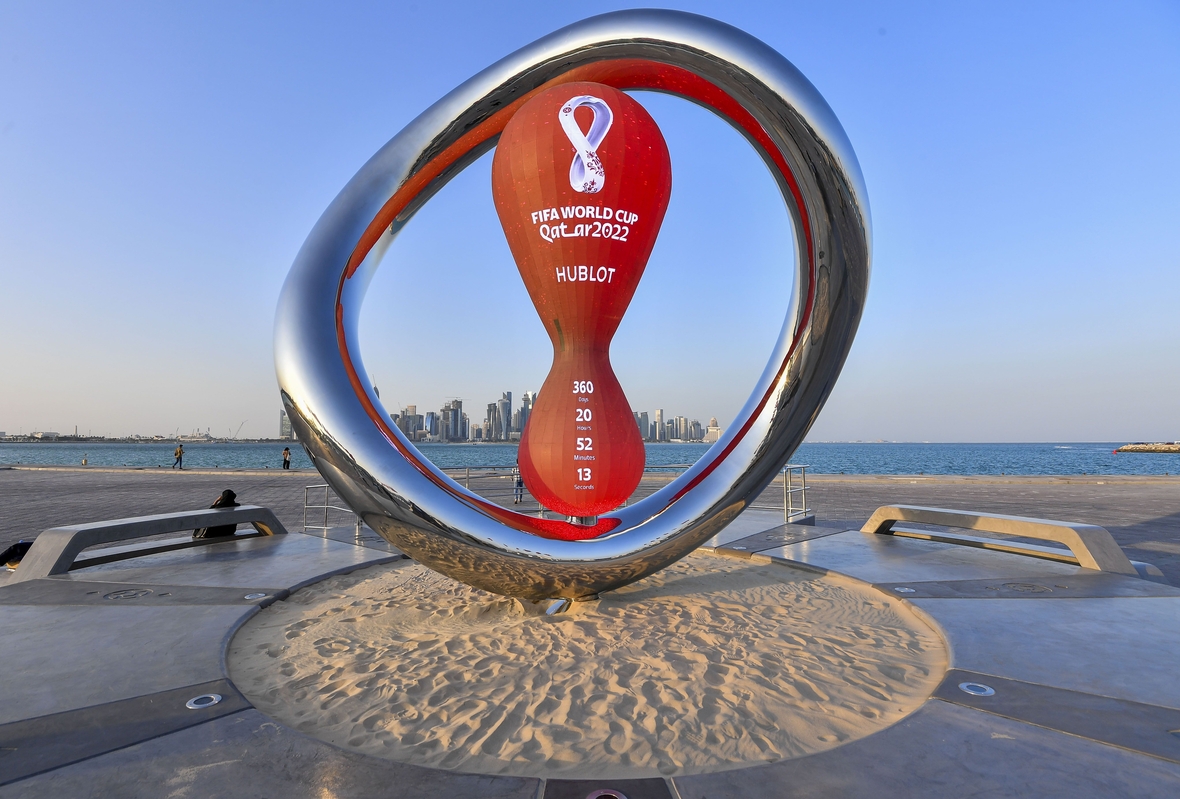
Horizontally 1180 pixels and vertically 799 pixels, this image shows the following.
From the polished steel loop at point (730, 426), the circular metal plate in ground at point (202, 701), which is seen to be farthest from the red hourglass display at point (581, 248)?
the circular metal plate in ground at point (202, 701)

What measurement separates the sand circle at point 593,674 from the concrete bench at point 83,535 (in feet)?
9.99

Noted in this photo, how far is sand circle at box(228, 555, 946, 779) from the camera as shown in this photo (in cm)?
329

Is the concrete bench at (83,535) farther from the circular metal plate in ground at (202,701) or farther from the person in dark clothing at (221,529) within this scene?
the circular metal plate in ground at (202,701)

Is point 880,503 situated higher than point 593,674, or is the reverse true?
point 593,674

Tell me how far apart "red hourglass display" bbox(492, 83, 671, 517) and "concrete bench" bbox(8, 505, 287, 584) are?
5.67 metres

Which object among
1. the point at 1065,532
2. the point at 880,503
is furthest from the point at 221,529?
the point at 880,503

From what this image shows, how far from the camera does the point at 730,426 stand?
6367 mm

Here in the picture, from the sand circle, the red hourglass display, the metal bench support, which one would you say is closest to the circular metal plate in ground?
the sand circle

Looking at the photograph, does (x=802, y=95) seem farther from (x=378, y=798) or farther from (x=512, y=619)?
(x=378, y=798)

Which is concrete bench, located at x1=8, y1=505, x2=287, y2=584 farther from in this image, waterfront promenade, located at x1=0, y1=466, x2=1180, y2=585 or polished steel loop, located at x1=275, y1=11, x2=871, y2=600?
polished steel loop, located at x1=275, y1=11, x2=871, y2=600

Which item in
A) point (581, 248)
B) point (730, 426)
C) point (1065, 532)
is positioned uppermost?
point (581, 248)

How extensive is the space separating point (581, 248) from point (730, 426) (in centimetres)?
256

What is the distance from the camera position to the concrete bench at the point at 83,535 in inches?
269

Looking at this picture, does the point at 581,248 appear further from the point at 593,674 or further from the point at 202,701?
the point at 202,701
